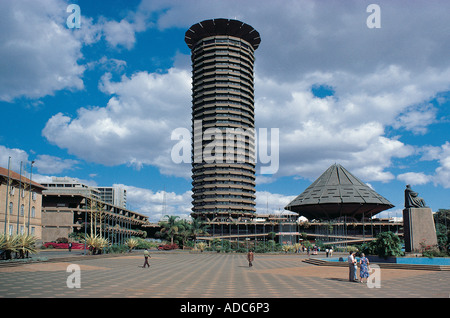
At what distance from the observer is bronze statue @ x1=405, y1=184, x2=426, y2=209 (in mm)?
34406

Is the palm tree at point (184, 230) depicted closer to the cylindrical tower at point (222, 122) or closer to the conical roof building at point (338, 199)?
the cylindrical tower at point (222, 122)

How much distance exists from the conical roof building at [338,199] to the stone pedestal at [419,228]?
74117mm

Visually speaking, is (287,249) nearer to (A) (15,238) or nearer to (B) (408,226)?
(B) (408,226)

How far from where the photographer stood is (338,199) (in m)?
108

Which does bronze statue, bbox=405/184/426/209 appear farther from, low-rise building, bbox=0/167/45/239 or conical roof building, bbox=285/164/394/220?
conical roof building, bbox=285/164/394/220

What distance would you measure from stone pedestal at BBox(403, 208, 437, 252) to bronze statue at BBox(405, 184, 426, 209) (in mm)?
532

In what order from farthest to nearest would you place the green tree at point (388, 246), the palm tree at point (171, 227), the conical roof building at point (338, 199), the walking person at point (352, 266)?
the conical roof building at point (338, 199) → the palm tree at point (171, 227) → the green tree at point (388, 246) → the walking person at point (352, 266)

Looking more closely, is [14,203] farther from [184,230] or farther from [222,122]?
[222,122]

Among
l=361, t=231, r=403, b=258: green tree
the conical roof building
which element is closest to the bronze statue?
l=361, t=231, r=403, b=258: green tree

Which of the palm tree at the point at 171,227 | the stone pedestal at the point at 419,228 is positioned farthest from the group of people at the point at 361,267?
the palm tree at the point at 171,227

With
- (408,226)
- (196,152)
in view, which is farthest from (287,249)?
(196,152)

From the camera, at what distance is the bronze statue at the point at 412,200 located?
34.4m
